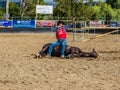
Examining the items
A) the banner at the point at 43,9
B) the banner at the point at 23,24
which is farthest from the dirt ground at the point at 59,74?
the banner at the point at 43,9

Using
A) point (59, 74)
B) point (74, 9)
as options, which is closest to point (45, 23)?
point (74, 9)

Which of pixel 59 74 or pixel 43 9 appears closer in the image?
pixel 59 74

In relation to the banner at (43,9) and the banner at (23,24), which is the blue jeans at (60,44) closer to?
the banner at (23,24)

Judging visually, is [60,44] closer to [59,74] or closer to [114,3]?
[59,74]

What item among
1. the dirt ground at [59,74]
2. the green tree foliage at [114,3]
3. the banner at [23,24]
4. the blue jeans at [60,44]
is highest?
the green tree foliage at [114,3]

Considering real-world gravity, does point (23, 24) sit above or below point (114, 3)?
below

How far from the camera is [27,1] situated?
7575 cm

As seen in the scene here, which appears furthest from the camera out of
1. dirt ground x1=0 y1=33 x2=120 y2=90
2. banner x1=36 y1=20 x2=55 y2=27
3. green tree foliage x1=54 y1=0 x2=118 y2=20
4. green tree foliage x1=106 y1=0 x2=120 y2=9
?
green tree foliage x1=106 y1=0 x2=120 y2=9

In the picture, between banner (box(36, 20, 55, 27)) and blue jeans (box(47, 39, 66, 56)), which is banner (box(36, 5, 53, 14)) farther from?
blue jeans (box(47, 39, 66, 56))

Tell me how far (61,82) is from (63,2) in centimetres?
5460

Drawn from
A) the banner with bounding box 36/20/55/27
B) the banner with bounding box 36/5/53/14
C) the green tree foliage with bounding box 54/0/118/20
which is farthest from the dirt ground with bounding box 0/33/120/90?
the green tree foliage with bounding box 54/0/118/20

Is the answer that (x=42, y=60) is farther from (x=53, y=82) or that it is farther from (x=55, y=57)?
(x=53, y=82)

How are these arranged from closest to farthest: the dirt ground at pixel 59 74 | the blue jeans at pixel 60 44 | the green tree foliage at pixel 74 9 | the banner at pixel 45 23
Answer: the dirt ground at pixel 59 74, the blue jeans at pixel 60 44, the banner at pixel 45 23, the green tree foliage at pixel 74 9

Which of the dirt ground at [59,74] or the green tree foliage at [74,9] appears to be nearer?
the dirt ground at [59,74]
